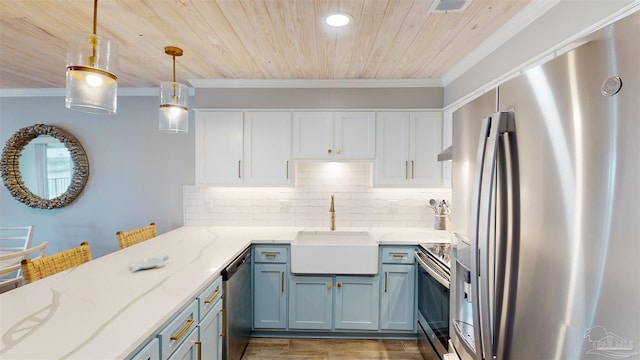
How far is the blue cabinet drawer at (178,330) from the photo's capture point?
3.89 ft

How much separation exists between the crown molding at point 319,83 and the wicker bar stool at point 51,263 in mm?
1839

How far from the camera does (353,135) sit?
2.86 meters

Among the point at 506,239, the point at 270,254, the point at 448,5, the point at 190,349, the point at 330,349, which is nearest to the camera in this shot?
the point at 506,239

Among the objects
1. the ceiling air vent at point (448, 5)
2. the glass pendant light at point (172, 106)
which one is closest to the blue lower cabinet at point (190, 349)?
the glass pendant light at point (172, 106)

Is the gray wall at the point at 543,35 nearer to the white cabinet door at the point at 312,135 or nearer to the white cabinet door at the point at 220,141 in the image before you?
the white cabinet door at the point at 312,135

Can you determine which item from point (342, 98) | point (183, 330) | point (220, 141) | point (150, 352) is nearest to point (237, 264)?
point (183, 330)

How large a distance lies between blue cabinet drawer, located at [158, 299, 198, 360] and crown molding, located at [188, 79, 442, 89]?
84.6 inches

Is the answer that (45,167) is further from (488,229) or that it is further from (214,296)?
(488,229)

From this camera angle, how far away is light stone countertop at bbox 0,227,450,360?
38.0 inches

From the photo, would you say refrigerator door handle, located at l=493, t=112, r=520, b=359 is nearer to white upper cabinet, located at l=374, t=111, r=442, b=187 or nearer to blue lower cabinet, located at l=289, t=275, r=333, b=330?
blue lower cabinet, located at l=289, t=275, r=333, b=330

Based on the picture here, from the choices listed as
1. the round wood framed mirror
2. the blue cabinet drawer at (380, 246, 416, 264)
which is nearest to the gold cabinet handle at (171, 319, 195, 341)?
the blue cabinet drawer at (380, 246, 416, 264)

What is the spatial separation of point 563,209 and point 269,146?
8.23ft

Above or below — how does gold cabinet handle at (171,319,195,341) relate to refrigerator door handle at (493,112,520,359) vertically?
below

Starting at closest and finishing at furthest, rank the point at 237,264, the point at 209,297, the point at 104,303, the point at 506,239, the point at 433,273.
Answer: the point at 506,239 < the point at 104,303 < the point at 209,297 < the point at 433,273 < the point at 237,264
